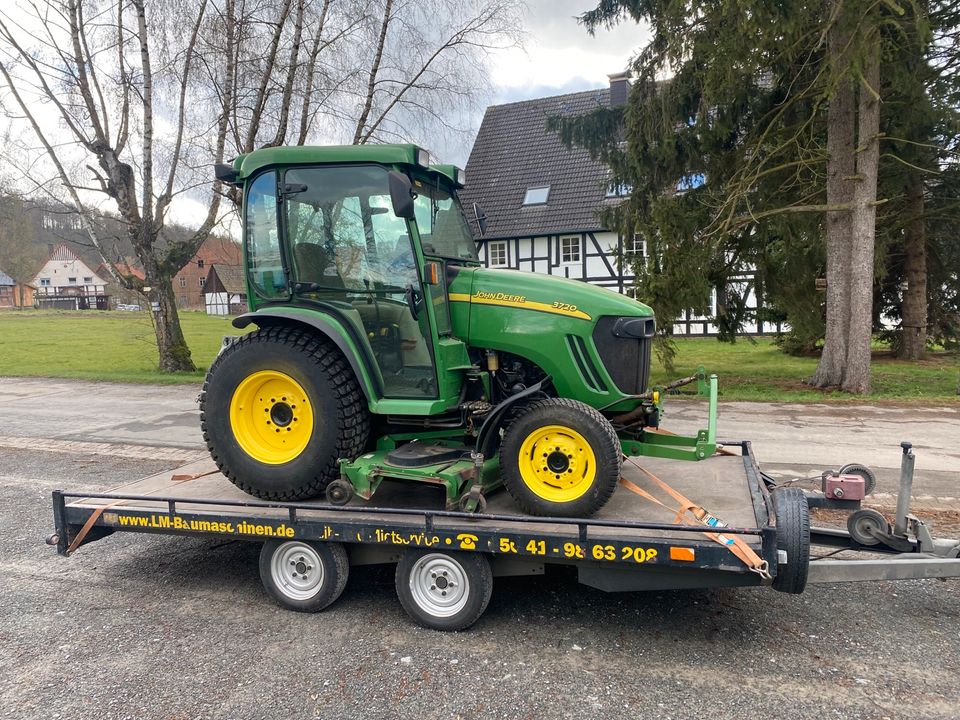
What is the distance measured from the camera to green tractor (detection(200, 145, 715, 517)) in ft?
14.6

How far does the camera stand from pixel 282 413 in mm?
4633

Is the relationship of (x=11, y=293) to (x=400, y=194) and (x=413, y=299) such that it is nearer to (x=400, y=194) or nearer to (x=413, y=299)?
(x=413, y=299)

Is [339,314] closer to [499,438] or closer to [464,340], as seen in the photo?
[464,340]

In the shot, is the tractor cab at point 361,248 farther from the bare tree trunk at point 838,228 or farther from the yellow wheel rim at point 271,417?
the bare tree trunk at point 838,228

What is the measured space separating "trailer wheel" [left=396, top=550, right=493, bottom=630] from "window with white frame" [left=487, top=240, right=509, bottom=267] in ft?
76.3

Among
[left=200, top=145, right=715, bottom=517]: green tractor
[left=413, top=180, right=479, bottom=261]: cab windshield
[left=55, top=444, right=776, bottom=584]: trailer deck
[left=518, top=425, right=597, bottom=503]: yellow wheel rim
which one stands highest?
[left=413, top=180, right=479, bottom=261]: cab windshield

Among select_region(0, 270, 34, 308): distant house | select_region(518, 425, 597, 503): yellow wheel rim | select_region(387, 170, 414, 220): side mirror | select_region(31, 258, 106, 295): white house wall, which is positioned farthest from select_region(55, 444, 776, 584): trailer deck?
select_region(31, 258, 106, 295): white house wall

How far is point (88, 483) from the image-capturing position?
7512 millimetres

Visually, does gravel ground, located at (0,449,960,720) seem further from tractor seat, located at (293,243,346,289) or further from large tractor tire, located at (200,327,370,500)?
tractor seat, located at (293,243,346,289)

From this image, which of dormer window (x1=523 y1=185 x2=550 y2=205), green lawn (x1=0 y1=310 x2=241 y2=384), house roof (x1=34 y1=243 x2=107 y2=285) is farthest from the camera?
house roof (x1=34 y1=243 x2=107 y2=285)

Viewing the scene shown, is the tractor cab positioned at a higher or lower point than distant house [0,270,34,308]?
lower

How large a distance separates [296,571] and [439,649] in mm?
1095

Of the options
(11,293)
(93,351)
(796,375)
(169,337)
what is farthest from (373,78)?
(11,293)

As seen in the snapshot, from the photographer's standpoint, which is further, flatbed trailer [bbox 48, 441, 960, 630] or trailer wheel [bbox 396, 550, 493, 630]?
trailer wheel [bbox 396, 550, 493, 630]
